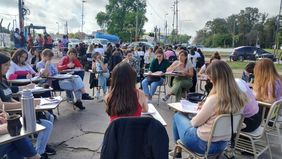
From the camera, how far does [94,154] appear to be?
4008 millimetres

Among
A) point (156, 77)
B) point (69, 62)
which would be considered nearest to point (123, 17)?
point (69, 62)

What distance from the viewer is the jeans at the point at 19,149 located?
8.93 feet

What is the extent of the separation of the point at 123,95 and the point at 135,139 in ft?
1.96

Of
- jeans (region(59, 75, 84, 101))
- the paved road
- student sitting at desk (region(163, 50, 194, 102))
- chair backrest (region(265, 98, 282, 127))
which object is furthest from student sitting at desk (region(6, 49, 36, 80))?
chair backrest (region(265, 98, 282, 127))

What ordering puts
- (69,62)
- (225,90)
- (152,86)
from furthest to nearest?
1. (69,62)
2. (152,86)
3. (225,90)

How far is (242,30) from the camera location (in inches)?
3300

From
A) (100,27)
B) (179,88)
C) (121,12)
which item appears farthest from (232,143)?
(100,27)

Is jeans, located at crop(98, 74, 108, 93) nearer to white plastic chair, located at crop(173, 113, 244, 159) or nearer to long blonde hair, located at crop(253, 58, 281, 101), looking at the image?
long blonde hair, located at crop(253, 58, 281, 101)

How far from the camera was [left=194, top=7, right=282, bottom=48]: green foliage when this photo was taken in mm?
74375

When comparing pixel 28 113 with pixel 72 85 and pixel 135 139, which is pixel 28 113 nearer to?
pixel 135 139

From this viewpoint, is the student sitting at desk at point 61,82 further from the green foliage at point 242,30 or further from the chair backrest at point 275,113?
the green foliage at point 242,30

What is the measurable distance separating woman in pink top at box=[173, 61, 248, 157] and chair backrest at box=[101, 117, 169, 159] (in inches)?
35.9

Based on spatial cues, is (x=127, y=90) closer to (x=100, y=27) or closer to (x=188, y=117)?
(x=188, y=117)

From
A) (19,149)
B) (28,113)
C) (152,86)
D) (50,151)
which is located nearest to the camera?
(28,113)
